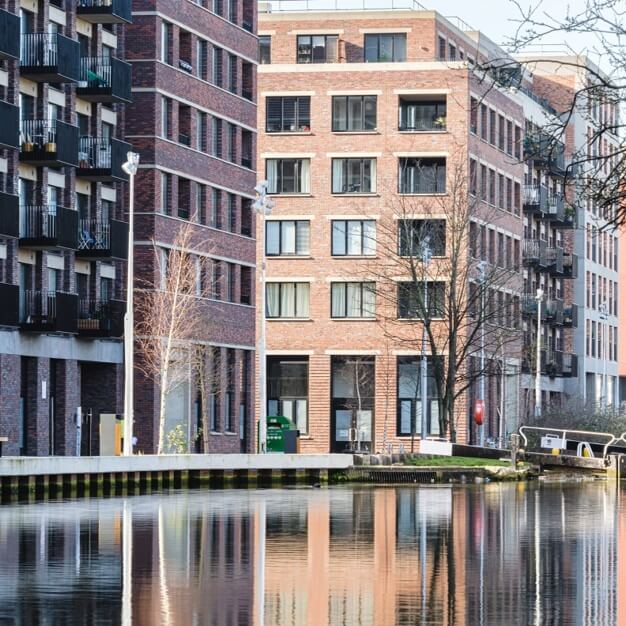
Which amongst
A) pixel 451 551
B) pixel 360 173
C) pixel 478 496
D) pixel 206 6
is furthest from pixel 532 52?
pixel 451 551

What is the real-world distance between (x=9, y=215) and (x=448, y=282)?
2690 centimetres

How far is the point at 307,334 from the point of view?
378 ft

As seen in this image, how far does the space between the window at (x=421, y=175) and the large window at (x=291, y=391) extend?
10.6 metres

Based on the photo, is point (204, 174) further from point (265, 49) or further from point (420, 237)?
point (265, 49)

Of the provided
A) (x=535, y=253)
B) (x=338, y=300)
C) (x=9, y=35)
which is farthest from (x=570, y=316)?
(x=9, y=35)

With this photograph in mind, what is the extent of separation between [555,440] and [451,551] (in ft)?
203

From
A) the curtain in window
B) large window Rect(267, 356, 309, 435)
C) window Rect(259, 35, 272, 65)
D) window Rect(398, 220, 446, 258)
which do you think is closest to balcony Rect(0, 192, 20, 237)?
window Rect(398, 220, 446, 258)

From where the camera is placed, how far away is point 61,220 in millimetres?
74938

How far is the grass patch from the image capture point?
254 ft

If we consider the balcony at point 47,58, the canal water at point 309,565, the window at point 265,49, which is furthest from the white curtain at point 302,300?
the canal water at point 309,565

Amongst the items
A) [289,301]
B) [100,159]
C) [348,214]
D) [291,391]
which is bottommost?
[291,391]

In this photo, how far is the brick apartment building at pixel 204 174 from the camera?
8581cm

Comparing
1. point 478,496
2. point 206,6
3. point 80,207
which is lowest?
point 478,496

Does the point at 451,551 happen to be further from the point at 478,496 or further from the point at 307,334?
the point at 307,334
